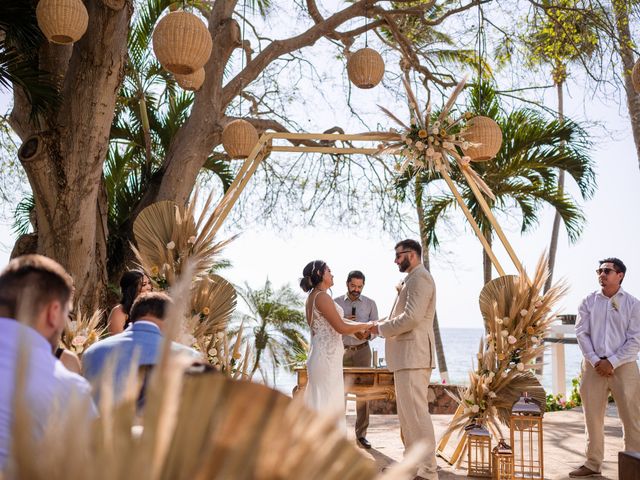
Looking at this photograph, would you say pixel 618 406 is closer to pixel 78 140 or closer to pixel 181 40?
pixel 181 40

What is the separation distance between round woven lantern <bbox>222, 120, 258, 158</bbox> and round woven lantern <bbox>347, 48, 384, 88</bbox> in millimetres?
1316

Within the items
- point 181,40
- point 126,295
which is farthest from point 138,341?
point 181,40

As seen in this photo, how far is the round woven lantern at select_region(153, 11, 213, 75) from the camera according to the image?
18.9 ft

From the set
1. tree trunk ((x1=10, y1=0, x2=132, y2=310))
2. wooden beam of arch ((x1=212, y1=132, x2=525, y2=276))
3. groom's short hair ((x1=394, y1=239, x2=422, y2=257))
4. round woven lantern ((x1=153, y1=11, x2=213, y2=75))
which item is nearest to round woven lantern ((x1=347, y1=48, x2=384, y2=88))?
wooden beam of arch ((x1=212, y1=132, x2=525, y2=276))

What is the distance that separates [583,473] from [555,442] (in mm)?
1971

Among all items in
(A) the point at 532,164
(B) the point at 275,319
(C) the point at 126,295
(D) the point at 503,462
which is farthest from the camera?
(B) the point at 275,319

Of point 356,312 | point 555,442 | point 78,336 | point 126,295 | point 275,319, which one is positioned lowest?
point 555,442

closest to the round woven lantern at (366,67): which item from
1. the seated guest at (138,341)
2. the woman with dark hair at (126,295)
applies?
the woman with dark hair at (126,295)

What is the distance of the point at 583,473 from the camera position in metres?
5.92

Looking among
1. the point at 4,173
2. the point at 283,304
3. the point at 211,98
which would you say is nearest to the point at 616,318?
the point at 211,98

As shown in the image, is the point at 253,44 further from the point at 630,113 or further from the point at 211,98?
Result: the point at 630,113

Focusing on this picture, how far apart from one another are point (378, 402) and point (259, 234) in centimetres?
353

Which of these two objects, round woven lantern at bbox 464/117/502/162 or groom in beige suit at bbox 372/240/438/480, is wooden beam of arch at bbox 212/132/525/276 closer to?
round woven lantern at bbox 464/117/502/162

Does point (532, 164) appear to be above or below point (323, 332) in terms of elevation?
above
